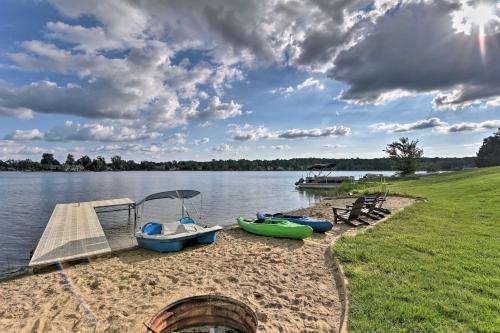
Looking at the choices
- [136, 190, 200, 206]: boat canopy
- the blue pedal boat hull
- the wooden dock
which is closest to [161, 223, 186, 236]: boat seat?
the blue pedal boat hull

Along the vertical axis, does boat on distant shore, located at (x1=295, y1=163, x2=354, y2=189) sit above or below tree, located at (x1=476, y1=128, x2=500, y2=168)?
below

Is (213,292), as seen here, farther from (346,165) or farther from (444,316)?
(346,165)

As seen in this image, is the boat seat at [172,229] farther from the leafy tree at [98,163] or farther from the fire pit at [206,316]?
the leafy tree at [98,163]

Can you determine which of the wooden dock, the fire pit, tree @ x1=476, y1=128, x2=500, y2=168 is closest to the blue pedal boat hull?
the wooden dock

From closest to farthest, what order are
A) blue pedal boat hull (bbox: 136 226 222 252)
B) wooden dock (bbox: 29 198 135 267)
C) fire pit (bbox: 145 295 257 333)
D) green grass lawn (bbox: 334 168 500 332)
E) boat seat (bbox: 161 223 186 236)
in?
green grass lawn (bbox: 334 168 500 332), fire pit (bbox: 145 295 257 333), wooden dock (bbox: 29 198 135 267), blue pedal boat hull (bbox: 136 226 222 252), boat seat (bbox: 161 223 186 236)

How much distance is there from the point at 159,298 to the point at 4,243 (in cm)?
1279

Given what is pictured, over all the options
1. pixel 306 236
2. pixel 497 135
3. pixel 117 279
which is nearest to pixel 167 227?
pixel 117 279

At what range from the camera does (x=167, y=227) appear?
11211 millimetres

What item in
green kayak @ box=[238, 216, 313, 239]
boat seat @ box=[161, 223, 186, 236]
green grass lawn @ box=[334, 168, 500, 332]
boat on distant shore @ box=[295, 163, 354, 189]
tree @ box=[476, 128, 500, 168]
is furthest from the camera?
tree @ box=[476, 128, 500, 168]

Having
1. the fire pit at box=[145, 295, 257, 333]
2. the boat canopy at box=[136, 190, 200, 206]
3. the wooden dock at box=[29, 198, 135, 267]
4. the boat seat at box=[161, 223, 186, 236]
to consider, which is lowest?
the wooden dock at box=[29, 198, 135, 267]

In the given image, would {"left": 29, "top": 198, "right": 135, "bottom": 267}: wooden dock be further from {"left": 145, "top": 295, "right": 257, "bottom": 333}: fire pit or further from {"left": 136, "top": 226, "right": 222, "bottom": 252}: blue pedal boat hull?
{"left": 145, "top": 295, "right": 257, "bottom": 333}: fire pit

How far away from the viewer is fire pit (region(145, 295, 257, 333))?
16.2ft

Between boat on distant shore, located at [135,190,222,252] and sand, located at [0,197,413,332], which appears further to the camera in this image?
boat on distant shore, located at [135,190,222,252]

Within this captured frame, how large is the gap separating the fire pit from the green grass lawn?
186 cm
